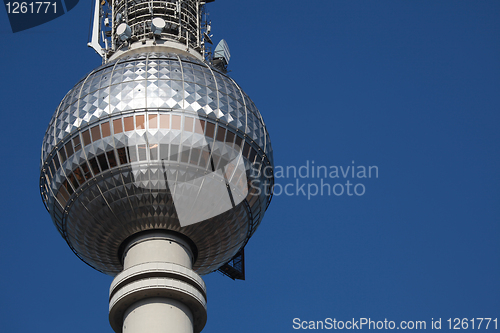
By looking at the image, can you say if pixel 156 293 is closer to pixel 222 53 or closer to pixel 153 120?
pixel 153 120

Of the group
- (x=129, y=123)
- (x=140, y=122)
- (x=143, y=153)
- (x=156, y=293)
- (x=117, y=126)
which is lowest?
(x=156, y=293)

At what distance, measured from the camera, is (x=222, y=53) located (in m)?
59.5

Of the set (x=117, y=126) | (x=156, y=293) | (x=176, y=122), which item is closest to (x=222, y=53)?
(x=176, y=122)

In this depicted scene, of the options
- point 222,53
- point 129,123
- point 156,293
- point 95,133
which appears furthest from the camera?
point 222,53

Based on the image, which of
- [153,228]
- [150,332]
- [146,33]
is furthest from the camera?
[146,33]

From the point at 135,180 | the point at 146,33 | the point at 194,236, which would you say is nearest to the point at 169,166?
the point at 135,180

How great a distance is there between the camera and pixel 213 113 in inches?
1847

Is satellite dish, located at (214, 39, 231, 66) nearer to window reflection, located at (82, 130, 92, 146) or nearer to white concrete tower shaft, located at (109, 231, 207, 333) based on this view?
window reflection, located at (82, 130, 92, 146)

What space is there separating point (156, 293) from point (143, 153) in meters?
7.56

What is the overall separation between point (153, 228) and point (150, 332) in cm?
609

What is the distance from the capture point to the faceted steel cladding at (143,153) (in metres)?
45.1

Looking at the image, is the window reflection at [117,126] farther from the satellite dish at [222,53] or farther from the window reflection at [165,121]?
the satellite dish at [222,53]

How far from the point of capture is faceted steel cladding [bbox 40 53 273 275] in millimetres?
45094

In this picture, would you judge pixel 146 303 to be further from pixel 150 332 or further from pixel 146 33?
pixel 146 33
